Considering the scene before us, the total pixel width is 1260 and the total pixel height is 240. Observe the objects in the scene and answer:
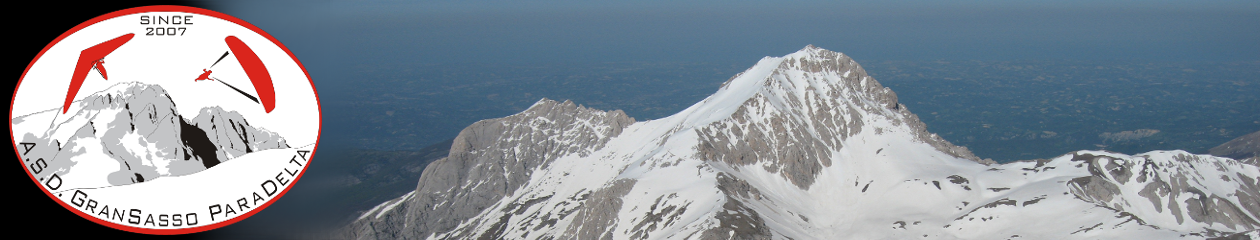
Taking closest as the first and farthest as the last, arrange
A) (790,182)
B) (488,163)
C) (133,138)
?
(133,138)
(790,182)
(488,163)

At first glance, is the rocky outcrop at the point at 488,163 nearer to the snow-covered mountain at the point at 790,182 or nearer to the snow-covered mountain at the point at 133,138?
the snow-covered mountain at the point at 790,182

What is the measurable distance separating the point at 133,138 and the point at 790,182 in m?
137

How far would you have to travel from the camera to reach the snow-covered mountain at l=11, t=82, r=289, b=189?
14.1 metres

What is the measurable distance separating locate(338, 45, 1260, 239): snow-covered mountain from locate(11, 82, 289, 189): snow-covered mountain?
83974 millimetres

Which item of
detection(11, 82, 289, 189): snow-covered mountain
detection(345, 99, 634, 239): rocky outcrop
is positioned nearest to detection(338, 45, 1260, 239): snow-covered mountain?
detection(345, 99, 634, 239): rocky outcrop

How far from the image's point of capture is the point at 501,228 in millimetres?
144250

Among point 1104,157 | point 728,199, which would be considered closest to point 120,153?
point 728,199

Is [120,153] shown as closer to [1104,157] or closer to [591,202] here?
[591,202]

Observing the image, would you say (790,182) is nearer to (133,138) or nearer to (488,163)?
(488,163)

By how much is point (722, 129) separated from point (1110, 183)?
7516cm

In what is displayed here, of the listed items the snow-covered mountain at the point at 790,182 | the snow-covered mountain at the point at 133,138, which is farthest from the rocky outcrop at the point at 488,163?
the snow-covered mountain at the point at 133,138

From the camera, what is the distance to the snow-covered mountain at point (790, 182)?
117m

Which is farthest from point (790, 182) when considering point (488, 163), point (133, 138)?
point (133, 138)

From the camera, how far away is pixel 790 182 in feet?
471
